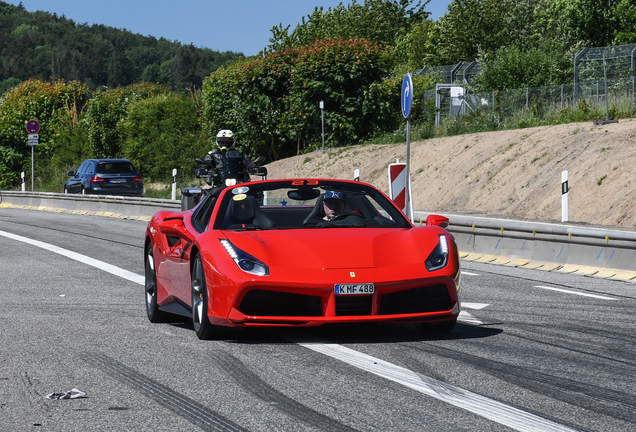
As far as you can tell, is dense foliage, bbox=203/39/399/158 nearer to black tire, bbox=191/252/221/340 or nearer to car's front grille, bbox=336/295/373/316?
black tire, bbox=191/252/221/340

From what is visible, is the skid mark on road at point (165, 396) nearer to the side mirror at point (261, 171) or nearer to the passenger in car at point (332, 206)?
the passenger in car at point (332, 206)

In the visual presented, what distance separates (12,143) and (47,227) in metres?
41.8

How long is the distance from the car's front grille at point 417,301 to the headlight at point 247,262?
84cm

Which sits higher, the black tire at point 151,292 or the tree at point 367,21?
the tree at point 367,21

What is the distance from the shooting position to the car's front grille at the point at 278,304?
23.0ft

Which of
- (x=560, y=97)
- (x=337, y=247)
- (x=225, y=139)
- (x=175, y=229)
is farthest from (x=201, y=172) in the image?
(x=560, y=97)

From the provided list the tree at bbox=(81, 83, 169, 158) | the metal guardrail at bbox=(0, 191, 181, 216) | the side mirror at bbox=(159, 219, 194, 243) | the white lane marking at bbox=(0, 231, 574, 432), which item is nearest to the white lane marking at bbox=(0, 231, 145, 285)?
the side mirror at bbox=(159, 219, 194, 243)

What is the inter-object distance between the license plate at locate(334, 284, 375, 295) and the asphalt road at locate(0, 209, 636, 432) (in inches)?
14.9

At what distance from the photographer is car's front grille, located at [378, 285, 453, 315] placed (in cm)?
707

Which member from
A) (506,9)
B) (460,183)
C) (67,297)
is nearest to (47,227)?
(460,183)

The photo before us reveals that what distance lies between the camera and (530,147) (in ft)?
93.9

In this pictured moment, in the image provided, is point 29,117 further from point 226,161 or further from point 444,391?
point 444,391

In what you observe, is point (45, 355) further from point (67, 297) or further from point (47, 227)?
point (47, 227)

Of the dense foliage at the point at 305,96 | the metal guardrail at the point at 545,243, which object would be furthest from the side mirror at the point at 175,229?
the dense foliage at the point at 305,96
